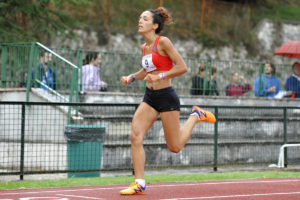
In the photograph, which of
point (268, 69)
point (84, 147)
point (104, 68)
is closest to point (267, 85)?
point (268, 69)

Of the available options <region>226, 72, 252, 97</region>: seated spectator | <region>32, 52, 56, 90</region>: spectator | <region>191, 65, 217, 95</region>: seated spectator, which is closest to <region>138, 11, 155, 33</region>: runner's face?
<region>32, 52, 56, 90</region>: spectator

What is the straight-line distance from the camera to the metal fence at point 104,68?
15562 mm

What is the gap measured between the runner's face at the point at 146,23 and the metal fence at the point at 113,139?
142 inches

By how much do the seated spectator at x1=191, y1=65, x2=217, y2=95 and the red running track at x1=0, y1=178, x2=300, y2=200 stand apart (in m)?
7.32

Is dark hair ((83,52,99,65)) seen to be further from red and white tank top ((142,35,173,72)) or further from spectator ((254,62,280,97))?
red and white tank top ((142,35,173,72))

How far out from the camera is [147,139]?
1464 centimetres

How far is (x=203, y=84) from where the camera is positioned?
60.3ft

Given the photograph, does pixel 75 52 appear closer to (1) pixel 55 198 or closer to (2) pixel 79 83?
(2) pixel 79 83

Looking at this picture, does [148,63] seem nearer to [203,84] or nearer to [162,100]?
[162,100]

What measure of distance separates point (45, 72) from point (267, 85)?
294 inches

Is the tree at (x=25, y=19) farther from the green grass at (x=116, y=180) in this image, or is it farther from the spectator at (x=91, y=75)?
the green grass at (x=116, y=180)

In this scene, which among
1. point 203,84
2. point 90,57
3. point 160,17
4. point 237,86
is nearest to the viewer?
point 160,17

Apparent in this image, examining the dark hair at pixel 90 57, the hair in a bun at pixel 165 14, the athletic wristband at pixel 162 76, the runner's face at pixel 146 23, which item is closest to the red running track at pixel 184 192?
the athletic wristband at pixel 162 76

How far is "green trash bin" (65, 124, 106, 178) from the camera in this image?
12391 mm
